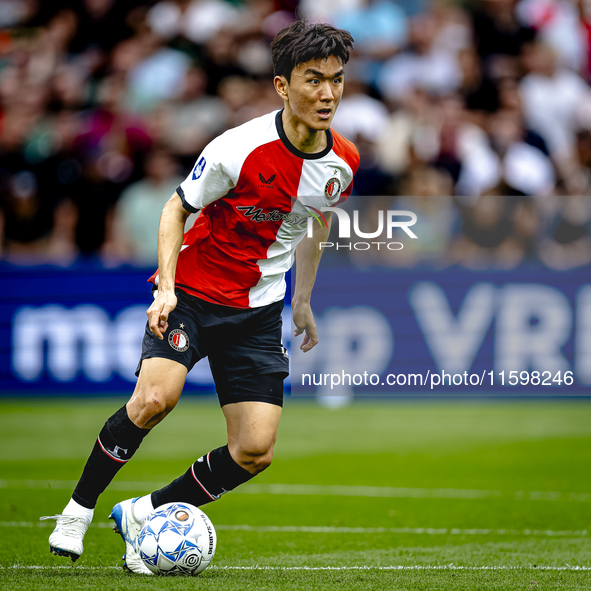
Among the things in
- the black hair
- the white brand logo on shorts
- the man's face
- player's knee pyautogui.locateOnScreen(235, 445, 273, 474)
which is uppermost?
the black hair

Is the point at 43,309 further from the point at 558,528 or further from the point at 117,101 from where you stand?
the point at 558,528

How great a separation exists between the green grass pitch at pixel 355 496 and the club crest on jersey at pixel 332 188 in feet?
5.93

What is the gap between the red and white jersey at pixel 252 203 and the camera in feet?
14.8

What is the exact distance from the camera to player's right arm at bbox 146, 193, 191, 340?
416 centimetres

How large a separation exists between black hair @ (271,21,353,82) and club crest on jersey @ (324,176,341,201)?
0.53m

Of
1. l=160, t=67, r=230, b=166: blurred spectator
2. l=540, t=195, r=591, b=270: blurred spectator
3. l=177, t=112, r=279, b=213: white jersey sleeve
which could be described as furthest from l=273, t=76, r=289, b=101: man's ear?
l=160, t=67, r=230, b=166: blurred spectator

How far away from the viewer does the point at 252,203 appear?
4.62 meters

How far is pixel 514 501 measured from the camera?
22.2 feet

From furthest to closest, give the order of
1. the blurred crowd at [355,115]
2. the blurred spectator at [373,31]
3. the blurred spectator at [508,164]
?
the blurred spectator at [373,31], the blurred spectator at [508,164], the blurred crowd at [355,115]

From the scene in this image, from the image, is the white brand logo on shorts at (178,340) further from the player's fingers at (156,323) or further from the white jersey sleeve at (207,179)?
the white jersey sleeve at (207,179)

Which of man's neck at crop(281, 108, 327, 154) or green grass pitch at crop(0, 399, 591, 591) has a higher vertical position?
man's neck at crop(281, 108, 327, 154)

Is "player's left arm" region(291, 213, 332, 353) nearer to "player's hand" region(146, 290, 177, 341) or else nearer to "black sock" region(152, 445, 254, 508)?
"black sock" region(152, 445, 254, 508)

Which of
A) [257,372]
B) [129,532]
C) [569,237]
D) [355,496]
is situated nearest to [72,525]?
[129,532]

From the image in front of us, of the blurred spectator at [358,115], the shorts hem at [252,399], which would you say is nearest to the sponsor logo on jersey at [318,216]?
the shorts hem at [252,399]
